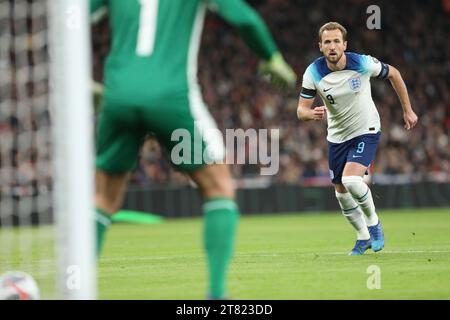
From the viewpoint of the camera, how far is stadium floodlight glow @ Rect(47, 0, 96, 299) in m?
5.15

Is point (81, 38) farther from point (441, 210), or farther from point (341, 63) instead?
point (441, 210)

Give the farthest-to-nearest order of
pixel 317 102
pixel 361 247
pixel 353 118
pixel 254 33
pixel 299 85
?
1. pixel 299 85
2. pixel 317 102
3. pixel 353 118
4. pixel 361 247
5. pixel 254 33

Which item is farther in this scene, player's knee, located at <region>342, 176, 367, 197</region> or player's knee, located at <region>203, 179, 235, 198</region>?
player's knee, located at <region>342, 176, 367, 197</region>

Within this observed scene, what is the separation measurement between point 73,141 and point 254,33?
1114 mm

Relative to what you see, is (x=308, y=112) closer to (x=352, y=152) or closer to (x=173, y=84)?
Answer: (x=352, y=152)

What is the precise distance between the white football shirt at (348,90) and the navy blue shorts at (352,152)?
0.05m

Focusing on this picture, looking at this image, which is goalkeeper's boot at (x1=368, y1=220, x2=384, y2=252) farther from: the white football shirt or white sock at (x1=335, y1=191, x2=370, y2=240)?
the white football shirt

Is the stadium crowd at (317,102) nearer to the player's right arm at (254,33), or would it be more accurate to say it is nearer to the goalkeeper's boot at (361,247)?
the goalkeeper's boot at (361,247)

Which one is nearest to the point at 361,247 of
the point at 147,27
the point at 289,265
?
the point at 289,265

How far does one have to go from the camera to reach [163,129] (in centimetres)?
552

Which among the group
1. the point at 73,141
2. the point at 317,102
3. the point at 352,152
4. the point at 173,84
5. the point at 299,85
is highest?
the point at 299,85

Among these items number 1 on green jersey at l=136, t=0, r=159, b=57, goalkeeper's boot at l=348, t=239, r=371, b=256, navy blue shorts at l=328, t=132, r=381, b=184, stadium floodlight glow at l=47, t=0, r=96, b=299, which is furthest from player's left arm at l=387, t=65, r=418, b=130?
stadium floodlight glow at l=47, t=0, r=96, b=299

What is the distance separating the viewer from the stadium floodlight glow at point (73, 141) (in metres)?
5.15

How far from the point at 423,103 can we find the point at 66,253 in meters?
20.4
